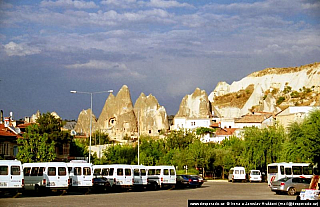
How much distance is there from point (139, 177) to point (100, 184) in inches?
164

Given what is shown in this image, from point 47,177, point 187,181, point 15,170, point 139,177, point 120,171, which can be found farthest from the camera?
point 187,181

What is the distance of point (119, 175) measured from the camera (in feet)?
133

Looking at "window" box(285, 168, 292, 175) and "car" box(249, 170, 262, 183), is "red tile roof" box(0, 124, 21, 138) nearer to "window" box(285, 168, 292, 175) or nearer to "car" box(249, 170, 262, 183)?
"car" box(249, 170, 262, 183)

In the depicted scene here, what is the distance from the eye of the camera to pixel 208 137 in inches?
4840

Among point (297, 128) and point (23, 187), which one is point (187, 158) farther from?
point (23, 187)

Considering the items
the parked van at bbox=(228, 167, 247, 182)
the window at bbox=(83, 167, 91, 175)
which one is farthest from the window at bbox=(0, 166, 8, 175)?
the parked van at bbox=(228, 167, 247, 182)

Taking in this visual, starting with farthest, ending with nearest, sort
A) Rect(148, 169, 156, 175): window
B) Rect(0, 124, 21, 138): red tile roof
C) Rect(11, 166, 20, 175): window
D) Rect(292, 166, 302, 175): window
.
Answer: Rect(0, 124, 21, 138): red tile roof
Rect(292, 166, 302, 175): window
Rect(148, 169, 156, 175): window
Rect(11, 166, 20, 175): window

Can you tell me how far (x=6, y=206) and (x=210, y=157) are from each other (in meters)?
54.1

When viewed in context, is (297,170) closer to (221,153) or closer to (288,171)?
(288,171)

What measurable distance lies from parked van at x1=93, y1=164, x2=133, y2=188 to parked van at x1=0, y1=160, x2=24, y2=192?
9.37m

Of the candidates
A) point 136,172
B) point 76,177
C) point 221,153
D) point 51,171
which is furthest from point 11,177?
point 221,153

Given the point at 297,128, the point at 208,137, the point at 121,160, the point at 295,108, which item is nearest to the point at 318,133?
the point at 297,128

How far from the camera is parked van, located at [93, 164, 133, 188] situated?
1591 inches

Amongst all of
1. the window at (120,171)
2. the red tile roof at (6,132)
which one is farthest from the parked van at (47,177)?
the red tile roof at (6,132)
